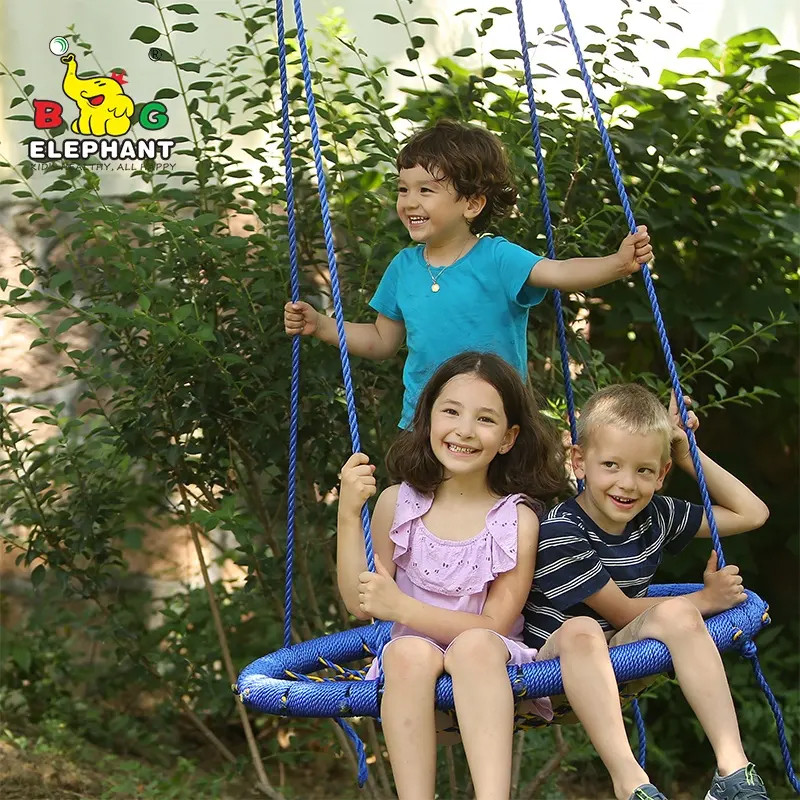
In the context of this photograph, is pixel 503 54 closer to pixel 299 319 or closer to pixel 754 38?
pixel 299 319

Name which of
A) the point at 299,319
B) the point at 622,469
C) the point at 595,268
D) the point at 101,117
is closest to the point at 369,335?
the point at 299,319

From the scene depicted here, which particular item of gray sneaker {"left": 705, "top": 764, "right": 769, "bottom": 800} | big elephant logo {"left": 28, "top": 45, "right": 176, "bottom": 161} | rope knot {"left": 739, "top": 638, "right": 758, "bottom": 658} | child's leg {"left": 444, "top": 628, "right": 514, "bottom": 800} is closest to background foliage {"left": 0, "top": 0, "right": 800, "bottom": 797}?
big elephant logo {"left": 28, "top": 45, "right": 176, "bottom": 161}

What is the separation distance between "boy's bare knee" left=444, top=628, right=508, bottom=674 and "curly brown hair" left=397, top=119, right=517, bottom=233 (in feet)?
2.89

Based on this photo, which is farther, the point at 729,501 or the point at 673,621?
the point at 729,501

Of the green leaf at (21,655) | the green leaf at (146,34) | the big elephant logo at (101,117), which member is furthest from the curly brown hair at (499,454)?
the green leaf at (21,655)

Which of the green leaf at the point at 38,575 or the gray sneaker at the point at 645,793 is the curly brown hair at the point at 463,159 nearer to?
the gray sneaker at the point at 645,793

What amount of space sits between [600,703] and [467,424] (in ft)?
1.70

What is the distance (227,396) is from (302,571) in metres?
0.55

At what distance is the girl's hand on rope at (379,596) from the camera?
196 cm

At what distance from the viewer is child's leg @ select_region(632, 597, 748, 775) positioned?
1903mm

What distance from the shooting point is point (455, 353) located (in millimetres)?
2348

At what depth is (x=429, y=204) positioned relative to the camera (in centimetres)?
234

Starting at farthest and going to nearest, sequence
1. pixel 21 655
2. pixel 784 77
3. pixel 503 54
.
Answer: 1. pixel 21 655
2. pixel 784 77
3. pixel 503 54

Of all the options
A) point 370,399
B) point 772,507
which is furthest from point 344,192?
point 772,507
